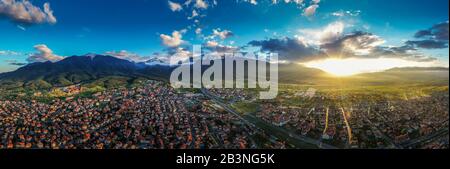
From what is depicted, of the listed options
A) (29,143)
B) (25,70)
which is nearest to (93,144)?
(29,143)

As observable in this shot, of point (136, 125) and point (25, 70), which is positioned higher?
point (25, 70)

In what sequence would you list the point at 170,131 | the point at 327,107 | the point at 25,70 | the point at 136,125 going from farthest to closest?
1. the point at 25,70
2. the point at 327,107
3. the point at 136,125
4. the point at 170,131

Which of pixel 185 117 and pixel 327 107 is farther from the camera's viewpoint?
pixel 327 107

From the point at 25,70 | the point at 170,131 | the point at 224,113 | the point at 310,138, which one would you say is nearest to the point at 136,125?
the point at 170,131

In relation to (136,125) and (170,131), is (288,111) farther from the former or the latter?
(136,125)
